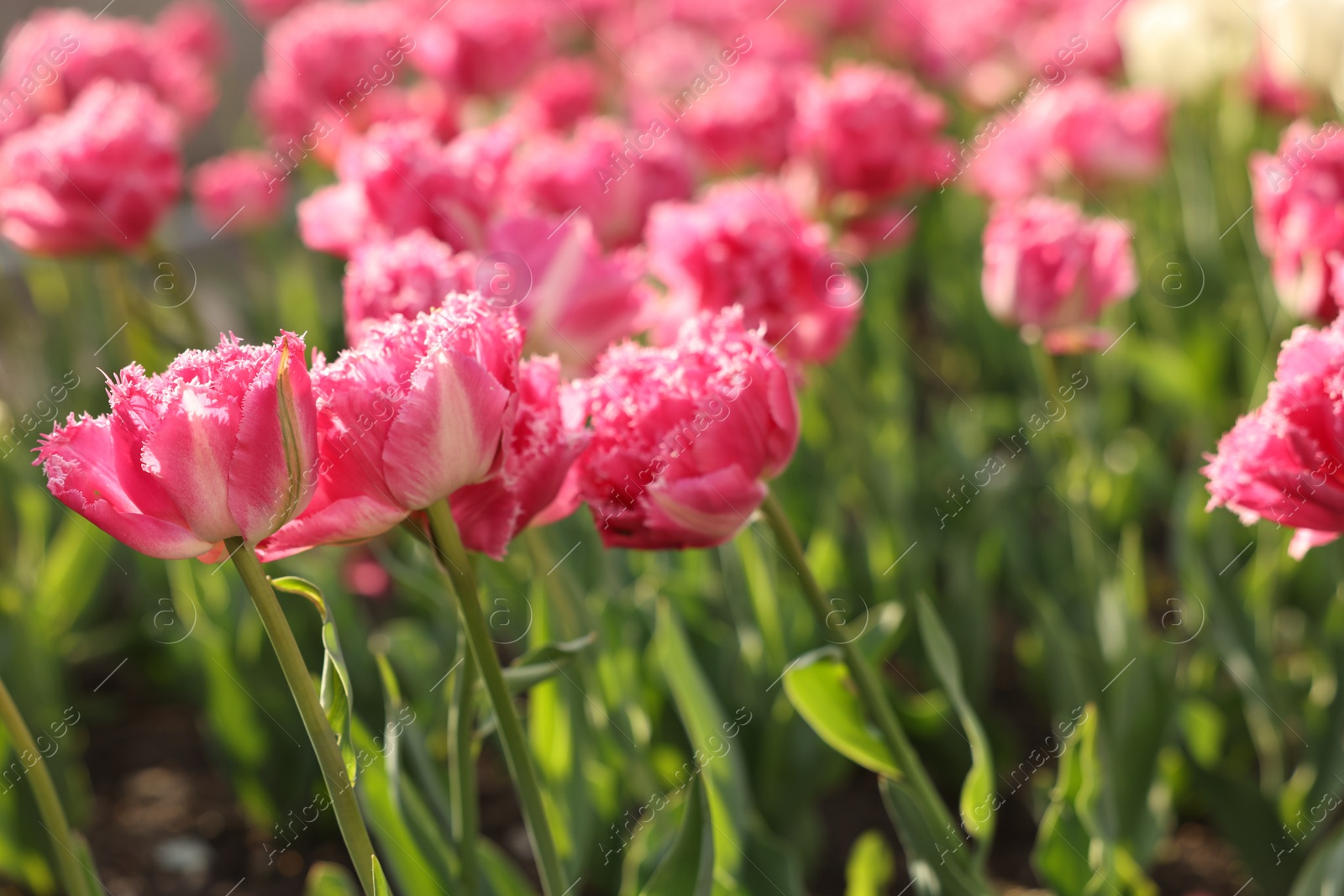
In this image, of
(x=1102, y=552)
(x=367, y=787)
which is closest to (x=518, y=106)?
(x=1102, y=552)

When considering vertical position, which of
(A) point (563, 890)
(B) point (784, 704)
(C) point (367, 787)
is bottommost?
(B) point (784, 704)

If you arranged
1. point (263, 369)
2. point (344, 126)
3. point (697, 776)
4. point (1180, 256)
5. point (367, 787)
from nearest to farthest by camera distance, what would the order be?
point (263, 369) → point (697, 776) → point (367, 787) → point (344, 126) → point (1180, 256)

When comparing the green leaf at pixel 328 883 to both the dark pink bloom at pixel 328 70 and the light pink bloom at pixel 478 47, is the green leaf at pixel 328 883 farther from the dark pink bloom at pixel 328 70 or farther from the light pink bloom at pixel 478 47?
the light pink bloom at pixel 478 47

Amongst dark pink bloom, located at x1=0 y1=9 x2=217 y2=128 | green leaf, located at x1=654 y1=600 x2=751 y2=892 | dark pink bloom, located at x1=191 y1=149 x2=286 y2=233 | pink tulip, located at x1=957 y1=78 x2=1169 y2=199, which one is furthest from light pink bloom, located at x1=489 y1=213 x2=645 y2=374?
dark pink bloom, located at x1=191 y1=149 x2=286 y2=233

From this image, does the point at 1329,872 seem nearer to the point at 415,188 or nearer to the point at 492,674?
the point at 492,674

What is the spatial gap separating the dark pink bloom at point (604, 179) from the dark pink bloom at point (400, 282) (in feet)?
1.60

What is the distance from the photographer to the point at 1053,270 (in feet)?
3.93

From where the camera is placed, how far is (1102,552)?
1464mm

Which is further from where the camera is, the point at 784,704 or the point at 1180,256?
the point at 1180,256

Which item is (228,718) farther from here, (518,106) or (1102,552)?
(518,106)

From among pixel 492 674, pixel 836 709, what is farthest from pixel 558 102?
pixel 492 674

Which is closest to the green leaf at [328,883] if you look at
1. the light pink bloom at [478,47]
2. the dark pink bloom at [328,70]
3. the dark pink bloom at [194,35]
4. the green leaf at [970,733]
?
the green leaf at [970,733]

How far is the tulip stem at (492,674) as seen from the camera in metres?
0.68

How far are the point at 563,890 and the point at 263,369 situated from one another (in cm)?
44
